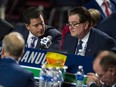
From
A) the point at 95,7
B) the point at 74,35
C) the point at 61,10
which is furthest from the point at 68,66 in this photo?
the point at 61,10

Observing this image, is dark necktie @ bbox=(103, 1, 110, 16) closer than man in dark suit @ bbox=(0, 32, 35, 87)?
No

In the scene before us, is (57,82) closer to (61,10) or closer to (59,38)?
(59,38)

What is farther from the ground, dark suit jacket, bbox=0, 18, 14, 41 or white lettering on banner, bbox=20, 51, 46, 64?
dark suit jacket, bbox=0, 18, 14, 41

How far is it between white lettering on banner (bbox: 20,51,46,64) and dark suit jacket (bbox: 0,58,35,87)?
0.77 meters

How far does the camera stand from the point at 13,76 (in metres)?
4.24

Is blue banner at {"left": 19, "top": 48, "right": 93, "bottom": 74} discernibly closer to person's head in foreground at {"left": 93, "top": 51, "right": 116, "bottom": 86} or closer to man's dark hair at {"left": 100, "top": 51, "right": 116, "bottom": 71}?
person's head in foreground at {"left": 93, "top": 51, "right": 116, "bottom": 86}

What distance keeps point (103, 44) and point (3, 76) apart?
1.56 m

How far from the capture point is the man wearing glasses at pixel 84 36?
5.49 metres

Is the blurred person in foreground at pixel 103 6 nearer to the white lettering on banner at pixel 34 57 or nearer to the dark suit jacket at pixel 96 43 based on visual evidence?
the dark suit jacket at pixel 96 43

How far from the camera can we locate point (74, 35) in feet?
18.2

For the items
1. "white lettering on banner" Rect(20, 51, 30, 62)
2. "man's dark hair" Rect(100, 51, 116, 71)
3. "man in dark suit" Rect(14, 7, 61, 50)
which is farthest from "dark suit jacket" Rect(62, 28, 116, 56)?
"man's dark hair" Rect(100, 51, 116, 71)

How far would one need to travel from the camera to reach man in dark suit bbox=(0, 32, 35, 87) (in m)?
4.24

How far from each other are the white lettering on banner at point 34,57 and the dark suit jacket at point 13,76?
77 centimetres

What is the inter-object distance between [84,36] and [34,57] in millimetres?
703
